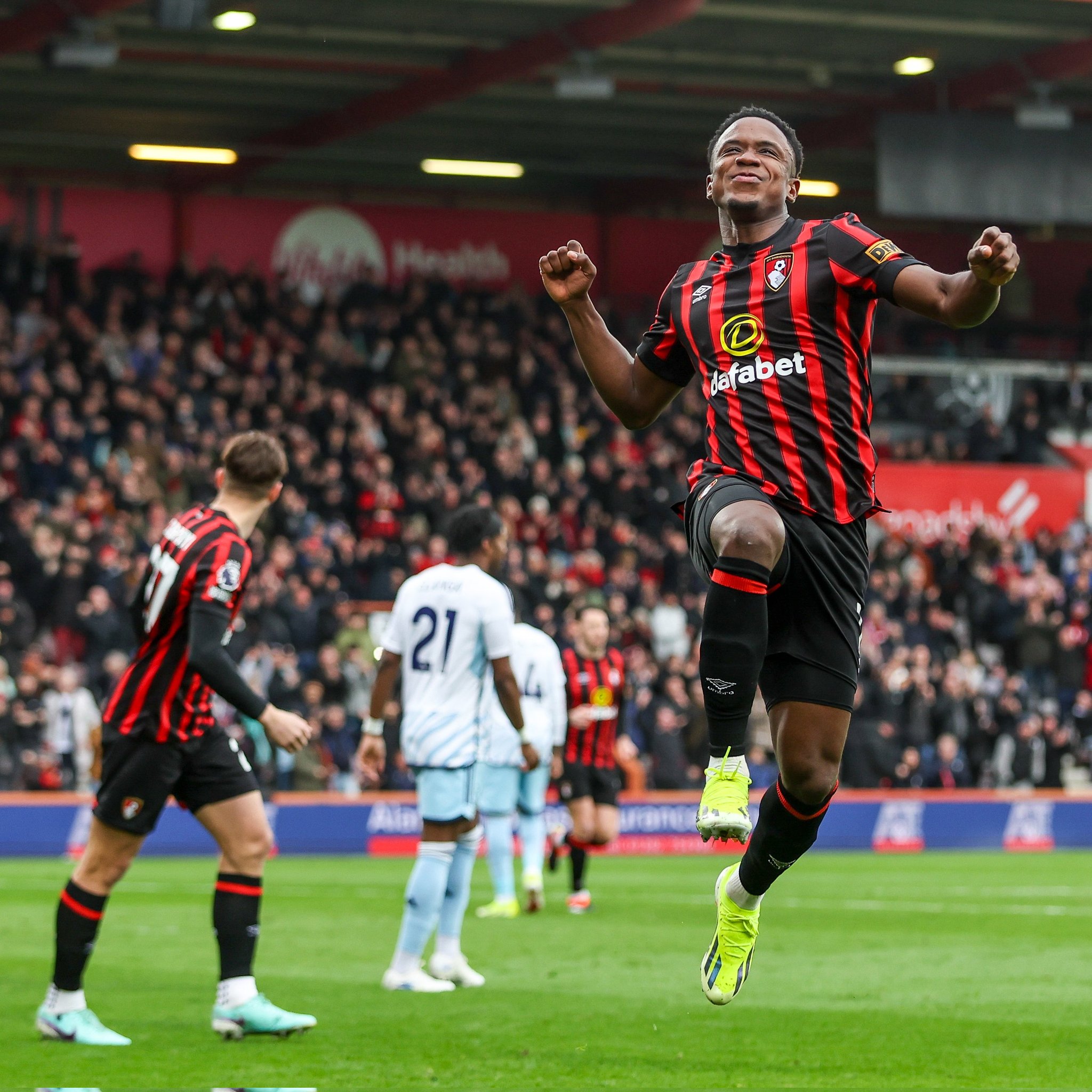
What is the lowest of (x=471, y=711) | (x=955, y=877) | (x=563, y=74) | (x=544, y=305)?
(x=955, y=877)

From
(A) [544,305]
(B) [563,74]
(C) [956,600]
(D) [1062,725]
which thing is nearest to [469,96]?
(B) [563,74]

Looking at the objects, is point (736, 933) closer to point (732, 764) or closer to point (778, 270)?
point (732, 764)

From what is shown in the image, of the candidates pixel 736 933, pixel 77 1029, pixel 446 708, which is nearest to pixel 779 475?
pixel 736 933

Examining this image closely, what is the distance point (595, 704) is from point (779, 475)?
10.1 metres

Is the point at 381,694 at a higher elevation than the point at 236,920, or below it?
higher

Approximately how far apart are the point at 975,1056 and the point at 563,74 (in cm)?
2060

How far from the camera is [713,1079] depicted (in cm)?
736

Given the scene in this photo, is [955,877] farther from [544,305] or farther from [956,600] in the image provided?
[544,305]

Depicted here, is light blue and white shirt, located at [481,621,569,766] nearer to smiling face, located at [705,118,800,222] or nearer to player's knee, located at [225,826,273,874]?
player's knee, located at [225,826,273,874]

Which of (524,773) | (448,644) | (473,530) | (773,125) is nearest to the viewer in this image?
(773,125)

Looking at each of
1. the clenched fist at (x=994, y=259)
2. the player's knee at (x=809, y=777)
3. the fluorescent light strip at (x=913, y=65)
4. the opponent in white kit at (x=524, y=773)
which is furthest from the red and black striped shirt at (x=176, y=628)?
the fluorescent light strip at (x=913, y=65)

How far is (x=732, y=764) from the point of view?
550 cm

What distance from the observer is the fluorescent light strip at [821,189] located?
3356 cm

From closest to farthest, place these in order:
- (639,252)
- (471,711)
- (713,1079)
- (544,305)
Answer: (713,1079) < (471,711) < (544,305) < (639,252)
